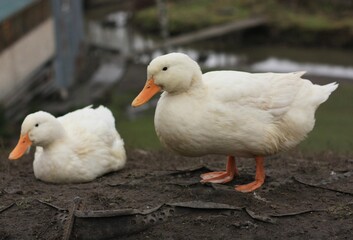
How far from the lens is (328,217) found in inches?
256

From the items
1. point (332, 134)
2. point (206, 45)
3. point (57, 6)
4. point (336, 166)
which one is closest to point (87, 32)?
point (206, 45)

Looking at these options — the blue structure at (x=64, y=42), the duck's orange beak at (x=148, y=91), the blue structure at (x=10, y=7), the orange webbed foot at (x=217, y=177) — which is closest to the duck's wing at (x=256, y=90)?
the duck's orange beak at (x=148, y=91)

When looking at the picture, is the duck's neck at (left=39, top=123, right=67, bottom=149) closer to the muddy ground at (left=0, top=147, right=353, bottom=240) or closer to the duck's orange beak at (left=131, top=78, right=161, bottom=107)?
the muddy ground at (left=0, top=147, right=353, bottom=240)

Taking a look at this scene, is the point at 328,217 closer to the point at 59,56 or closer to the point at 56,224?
the point at 56,224

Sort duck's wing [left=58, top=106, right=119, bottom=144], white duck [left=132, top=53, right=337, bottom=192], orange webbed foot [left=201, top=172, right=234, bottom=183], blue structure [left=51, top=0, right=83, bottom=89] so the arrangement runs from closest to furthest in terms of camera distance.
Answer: white duck [left=132, top=53, right=337, bottom=192]
orange webbed foot [left=201, top=172, right=234, bottom=183]
duck's wing [left=58, top=106, right=119, bottom=144]
blue structure [left=51, top=0, right=83, bottom=89]

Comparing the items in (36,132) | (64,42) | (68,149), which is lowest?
(64,42)

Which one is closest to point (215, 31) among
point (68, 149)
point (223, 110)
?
point (68, 149)

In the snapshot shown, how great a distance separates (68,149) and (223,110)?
7.81 ft

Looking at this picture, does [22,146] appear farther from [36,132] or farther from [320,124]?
[320,124]

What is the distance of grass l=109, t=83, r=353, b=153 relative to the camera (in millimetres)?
16078

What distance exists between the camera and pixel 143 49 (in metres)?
28.6

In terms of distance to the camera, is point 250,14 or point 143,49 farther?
point 250,14

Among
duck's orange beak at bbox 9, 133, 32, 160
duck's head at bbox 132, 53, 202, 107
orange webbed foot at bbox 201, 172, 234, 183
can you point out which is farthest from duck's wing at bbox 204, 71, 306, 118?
duck's orange beak at bbox 9, 133, 32, 160

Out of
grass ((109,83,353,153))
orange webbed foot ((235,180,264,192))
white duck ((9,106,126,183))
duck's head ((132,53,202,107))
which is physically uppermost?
duck's head ((132,53,202,107))
